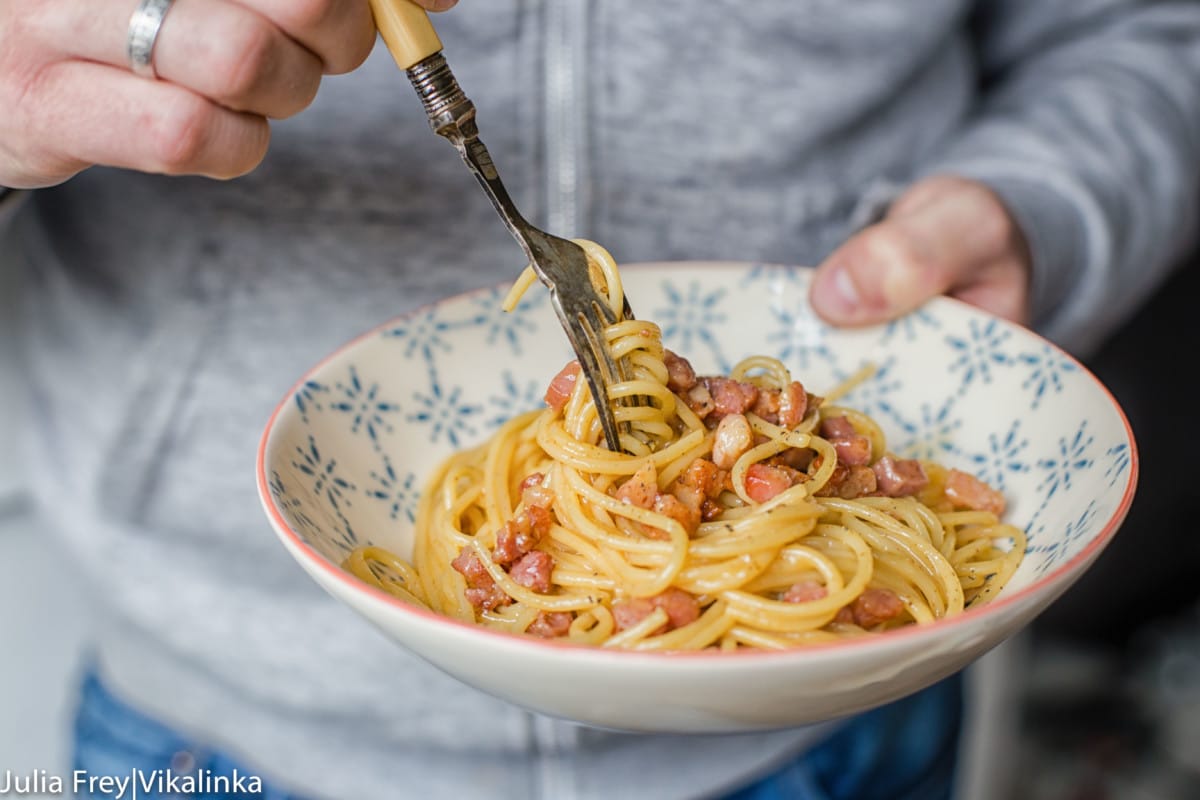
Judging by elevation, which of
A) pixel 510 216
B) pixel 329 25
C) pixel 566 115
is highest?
pixel 329 25

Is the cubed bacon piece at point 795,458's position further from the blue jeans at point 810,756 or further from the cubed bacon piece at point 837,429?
the blue jeans at point 810,756

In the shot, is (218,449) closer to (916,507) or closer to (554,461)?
(554,461)

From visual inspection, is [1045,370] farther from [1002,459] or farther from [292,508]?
[292,508]

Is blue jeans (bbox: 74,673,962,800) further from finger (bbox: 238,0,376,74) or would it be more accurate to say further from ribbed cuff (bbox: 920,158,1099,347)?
finger (bbox: 238,0,376,74)

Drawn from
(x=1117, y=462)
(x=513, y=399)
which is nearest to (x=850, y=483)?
(x=1117, y=462)

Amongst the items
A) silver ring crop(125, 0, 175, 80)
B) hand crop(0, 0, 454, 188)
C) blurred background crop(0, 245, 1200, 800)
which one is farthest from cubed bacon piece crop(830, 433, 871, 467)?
blurred background crop(0, 245, 1200, 800)

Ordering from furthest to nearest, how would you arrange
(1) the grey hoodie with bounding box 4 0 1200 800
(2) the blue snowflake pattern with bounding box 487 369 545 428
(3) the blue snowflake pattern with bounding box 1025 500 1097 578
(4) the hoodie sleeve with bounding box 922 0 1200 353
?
(4) the hoodie sleeve with bounding box 922 0 1200 353 → (1) the grey hoodie with bounding box 4 0 1200 800 → (2) the blue snowflake pattern with bounding box 487 369 545 428 → (3) the blue snowflake pattern with bounding box 1025 500 1097 578
